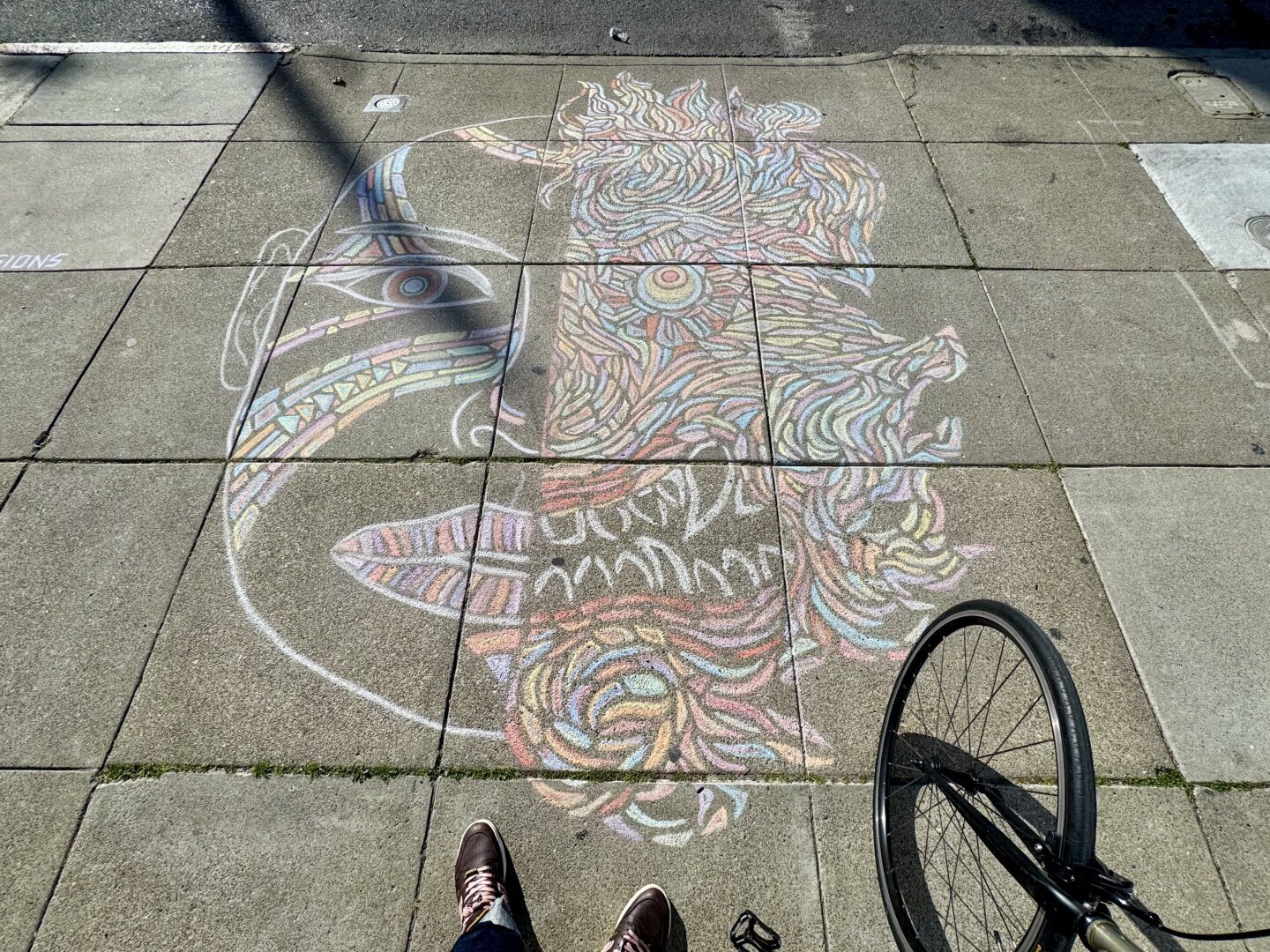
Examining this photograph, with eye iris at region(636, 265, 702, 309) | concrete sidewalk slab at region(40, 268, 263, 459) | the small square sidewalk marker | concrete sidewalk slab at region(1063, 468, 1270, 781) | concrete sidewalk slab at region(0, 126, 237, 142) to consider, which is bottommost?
concrete sidewalk slab at region(1063, 468, 1270, 781)

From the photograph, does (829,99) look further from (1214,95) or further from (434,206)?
(434,206)

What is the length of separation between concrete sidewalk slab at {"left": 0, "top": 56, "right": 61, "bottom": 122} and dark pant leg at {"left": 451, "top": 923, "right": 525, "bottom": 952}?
699 centimetres

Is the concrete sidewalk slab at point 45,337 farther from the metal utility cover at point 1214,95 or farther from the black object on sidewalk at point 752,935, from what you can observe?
the metal utility cover at point 1214,95

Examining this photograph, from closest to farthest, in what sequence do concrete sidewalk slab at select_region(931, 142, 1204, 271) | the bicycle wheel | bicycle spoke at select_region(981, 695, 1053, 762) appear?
the bicycle wheel → bicycle spoke at select_region(981, 695, 1053, 762) → concrete sidewalk slab at select_region(931, 142, 1204, 271)

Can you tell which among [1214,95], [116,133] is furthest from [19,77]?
[1214,95]

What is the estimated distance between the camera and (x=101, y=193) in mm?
5598

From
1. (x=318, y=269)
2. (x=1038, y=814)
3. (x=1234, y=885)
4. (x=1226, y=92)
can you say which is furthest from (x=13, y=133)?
(x=1226, y=92)

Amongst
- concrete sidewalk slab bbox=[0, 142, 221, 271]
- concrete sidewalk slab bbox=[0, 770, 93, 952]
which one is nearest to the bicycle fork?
concrete sidewalk slab bbox=[0, 770, 93, 952]

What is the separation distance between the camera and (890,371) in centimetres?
443

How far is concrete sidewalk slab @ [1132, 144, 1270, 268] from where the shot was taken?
516 centimetres

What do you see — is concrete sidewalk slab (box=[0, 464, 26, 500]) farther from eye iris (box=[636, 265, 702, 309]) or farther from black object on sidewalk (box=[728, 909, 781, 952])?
black object on sidewalk (box=[728, 909, 781, 952])

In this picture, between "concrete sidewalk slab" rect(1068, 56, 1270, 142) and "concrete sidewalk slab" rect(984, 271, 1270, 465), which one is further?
"concrete sidewalk slab" rect(1068, 56, 1270, 142)

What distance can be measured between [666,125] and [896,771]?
495cm

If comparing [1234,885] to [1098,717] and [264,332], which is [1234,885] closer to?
[1098,717]
